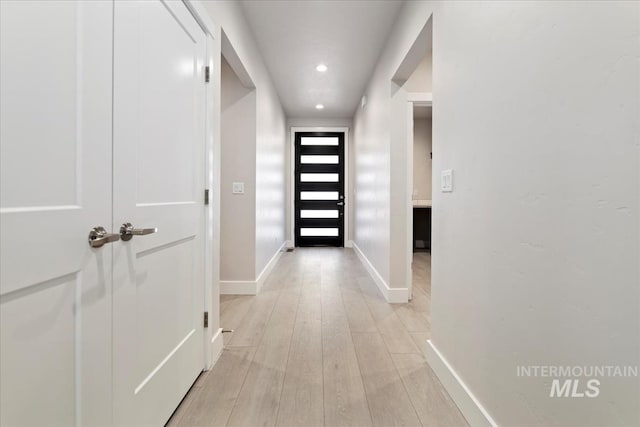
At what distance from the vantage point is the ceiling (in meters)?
2.64

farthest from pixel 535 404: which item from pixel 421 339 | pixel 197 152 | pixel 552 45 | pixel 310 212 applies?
pixel 310 212

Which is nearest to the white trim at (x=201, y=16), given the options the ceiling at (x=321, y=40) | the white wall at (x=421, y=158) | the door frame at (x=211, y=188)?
the door frame at (x=211, y=188)

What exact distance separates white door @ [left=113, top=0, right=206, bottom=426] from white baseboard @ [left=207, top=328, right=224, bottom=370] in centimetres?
13

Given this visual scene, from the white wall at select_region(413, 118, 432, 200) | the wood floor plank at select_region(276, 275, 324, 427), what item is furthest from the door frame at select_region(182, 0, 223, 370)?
the white wall at select_region(413, 118, 432, 200)

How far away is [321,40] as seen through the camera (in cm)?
318

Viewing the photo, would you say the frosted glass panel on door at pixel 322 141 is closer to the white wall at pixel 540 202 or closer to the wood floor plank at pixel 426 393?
the white wall at pixel 540 202

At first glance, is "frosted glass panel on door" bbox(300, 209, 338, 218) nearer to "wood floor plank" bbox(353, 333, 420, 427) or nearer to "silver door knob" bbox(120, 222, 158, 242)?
"wood floor plank" bbox(353, 333, 420, 427)

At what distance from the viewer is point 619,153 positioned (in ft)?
2.37

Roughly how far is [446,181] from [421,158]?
4.67m

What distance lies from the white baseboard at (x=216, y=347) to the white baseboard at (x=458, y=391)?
1.26 metres

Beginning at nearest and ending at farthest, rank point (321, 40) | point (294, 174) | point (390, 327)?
1. point (390, 327)
2. point (321, 40)
3. point (294, 174)

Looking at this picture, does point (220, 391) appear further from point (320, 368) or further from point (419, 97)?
point (419, 97)

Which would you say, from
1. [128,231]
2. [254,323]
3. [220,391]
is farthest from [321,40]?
[220,391]

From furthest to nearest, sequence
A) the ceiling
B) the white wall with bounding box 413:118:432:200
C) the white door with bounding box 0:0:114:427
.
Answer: the white wall with bounding box 413:118:432:200
the ceiling
the white door with bounding box 0:0:114:427
